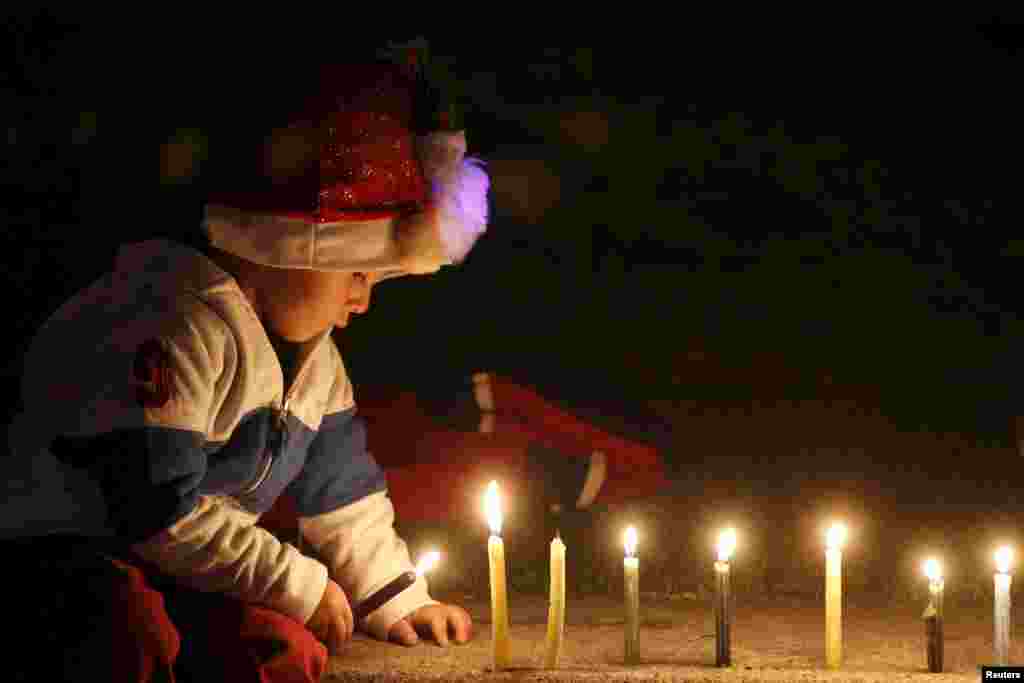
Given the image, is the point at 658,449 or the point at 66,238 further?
the point at 66,238

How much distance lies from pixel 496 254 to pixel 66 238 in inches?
69.8

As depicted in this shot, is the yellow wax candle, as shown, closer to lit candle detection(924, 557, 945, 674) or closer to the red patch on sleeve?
lit candle detection(924, 557, 945, 674)

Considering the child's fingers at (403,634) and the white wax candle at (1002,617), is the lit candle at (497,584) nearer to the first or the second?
the child's fingers at (403,634)

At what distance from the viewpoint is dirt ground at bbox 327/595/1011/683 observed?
123 inches

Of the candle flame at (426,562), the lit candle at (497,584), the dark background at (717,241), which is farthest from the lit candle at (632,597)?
the dark background at (717,241)

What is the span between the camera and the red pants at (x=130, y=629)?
103 inches

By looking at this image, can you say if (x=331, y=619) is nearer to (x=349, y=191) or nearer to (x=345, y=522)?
(x=345, y=522)

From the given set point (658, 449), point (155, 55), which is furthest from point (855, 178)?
point (155, 55)

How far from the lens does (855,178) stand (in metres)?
6.52

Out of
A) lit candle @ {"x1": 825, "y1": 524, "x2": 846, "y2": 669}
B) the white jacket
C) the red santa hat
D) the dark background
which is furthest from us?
the dark background

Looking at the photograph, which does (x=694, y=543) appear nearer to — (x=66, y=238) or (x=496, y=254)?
(x=496, y=254)

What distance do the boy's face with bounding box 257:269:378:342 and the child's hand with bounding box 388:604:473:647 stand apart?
2.64 ft

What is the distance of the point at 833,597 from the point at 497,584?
2.56ft

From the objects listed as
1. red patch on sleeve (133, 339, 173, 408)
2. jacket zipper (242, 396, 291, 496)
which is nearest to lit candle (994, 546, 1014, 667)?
jacket zipper (242, 396, 291, 496)
